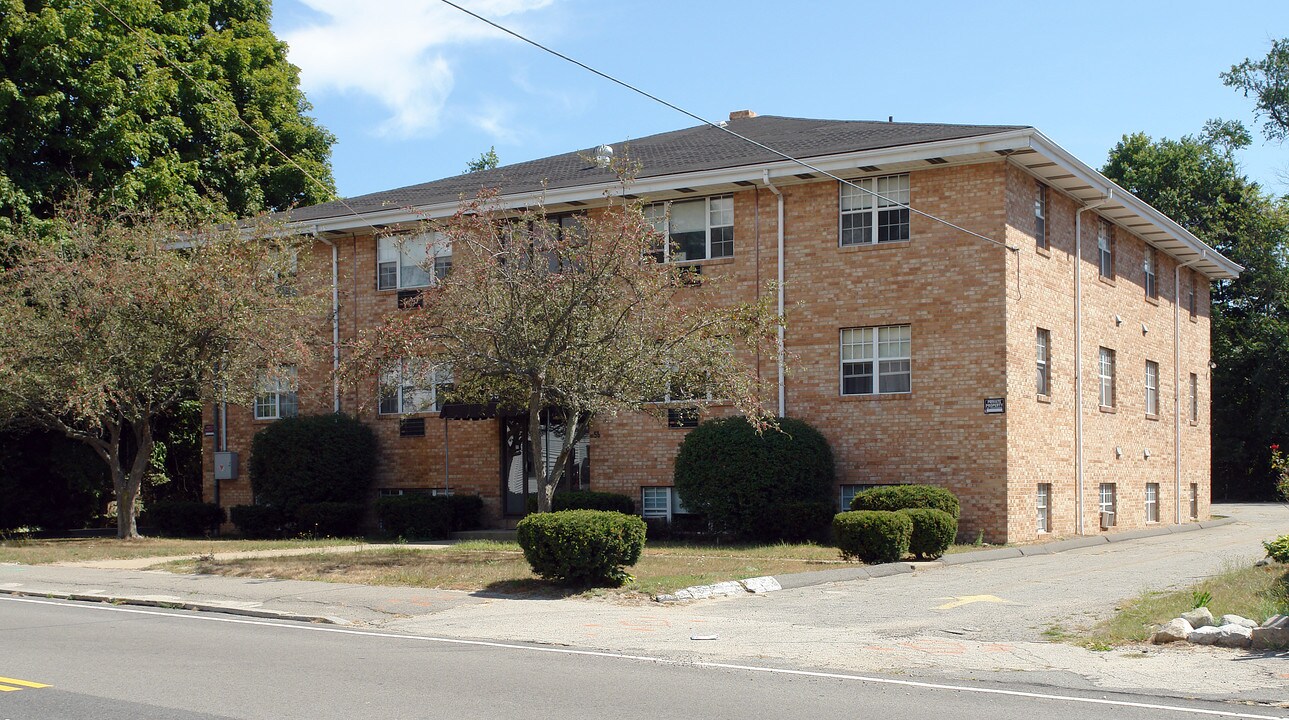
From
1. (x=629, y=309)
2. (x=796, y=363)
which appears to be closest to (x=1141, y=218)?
(x=796, y=363)

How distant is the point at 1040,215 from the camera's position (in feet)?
77.7

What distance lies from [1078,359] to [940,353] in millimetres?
4153

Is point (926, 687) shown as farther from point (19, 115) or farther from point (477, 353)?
point (19, 115)

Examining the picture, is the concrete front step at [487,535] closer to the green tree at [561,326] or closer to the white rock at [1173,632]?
the green tree at [561,326]

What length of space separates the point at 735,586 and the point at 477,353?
540 centimetres

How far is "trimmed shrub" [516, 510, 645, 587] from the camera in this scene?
1485cm

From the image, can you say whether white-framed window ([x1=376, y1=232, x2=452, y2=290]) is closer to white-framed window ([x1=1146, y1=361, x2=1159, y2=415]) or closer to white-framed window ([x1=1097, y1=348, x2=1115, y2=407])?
white-framed window ([x1=1097, y1=348, x2=1115, y2=407])

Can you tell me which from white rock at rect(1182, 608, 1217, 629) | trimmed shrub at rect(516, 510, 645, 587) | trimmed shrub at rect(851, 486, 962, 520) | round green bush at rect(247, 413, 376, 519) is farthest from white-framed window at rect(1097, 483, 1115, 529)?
round green bush at rect(247, 413, 376, 519)

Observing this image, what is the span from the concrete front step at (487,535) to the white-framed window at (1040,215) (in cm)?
1199

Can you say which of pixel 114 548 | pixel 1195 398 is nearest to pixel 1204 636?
pixel 114 548

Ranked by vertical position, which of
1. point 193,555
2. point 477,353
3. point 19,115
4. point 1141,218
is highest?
point 19,115

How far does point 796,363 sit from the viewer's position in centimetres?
2331

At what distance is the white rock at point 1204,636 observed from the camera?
1065cm

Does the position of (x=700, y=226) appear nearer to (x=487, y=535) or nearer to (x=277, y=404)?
(x=487, y=535)
